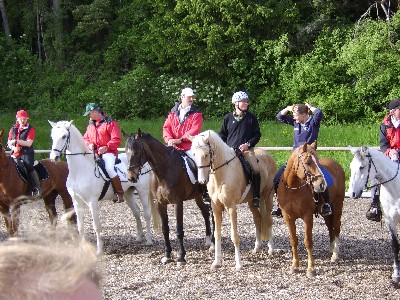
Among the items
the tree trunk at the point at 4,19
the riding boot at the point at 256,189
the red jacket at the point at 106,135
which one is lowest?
the riding boot at the point at 256,189

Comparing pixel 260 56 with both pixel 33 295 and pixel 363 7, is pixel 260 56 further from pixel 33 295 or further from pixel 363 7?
pixel 33 295

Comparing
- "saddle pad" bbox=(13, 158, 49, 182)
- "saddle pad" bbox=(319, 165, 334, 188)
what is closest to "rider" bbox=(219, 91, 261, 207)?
"saddle pad" bbox=(319, 165, 334, 188)

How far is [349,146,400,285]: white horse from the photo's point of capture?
671 cm

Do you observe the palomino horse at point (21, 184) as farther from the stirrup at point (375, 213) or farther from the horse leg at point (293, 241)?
the stirrup at point (375, 213)

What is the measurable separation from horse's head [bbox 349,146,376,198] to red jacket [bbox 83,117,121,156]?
11.9ft

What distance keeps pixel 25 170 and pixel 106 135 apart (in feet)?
4.74

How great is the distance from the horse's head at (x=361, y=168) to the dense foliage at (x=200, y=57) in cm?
1491

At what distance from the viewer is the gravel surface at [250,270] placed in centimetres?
661

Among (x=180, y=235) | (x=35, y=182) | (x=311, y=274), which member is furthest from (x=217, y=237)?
(x=35, y=182)

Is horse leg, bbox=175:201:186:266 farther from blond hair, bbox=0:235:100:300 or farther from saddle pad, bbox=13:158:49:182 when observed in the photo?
blond hair, bbox=0:235:100:300

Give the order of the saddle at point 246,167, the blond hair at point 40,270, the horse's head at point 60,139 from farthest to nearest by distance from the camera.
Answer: the horse's head at point 60,139 → the saddle at point 246,167 → the blond hair at point 40,270

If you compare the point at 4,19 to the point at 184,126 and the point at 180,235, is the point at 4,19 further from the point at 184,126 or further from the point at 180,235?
the point at 180,235

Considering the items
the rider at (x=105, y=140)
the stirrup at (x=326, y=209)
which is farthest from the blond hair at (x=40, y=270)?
the rider at (x=105, y=140)

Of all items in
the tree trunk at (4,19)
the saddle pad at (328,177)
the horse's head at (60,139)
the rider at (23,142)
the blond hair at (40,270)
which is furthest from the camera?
the tree trunk at (4,19)
